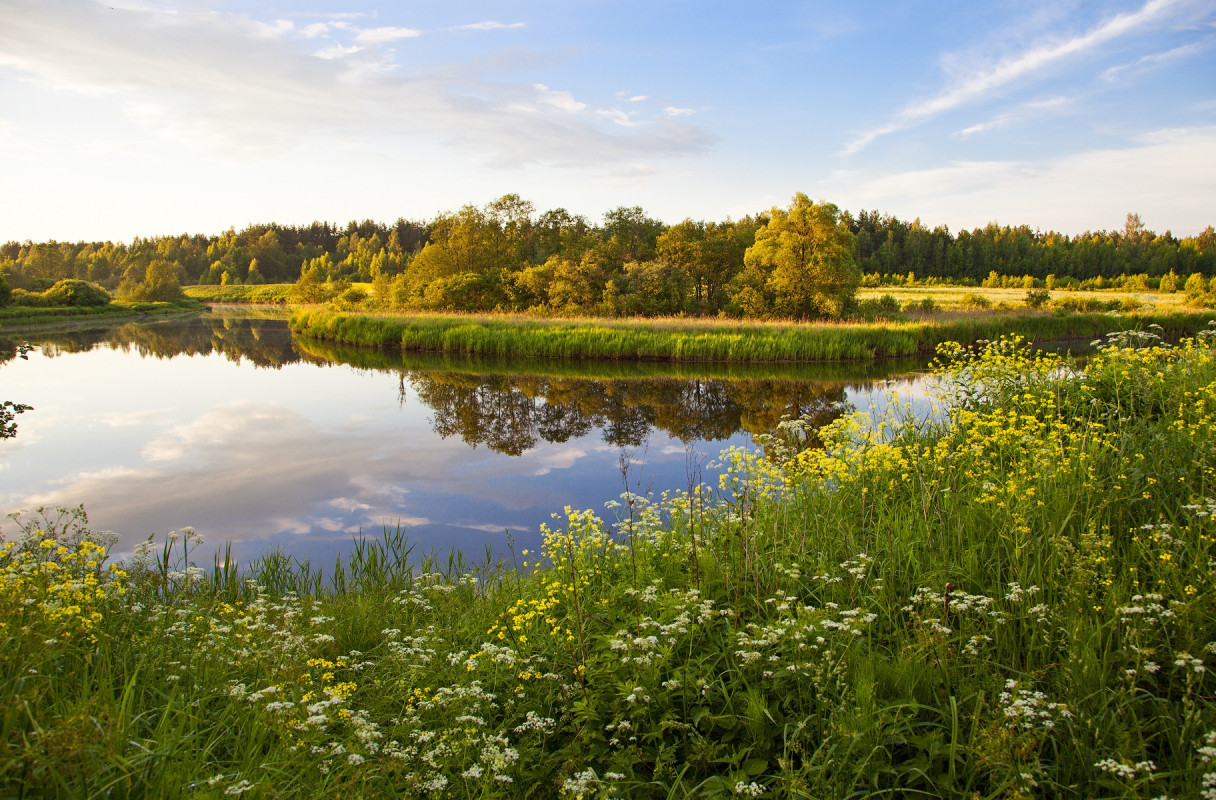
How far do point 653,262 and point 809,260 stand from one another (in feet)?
31.2

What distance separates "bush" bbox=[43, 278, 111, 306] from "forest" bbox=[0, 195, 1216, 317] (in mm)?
4319

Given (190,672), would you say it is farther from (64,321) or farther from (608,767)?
(64,321)

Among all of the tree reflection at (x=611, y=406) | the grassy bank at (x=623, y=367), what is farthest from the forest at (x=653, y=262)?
the tree reflection at (x=611, y=406)

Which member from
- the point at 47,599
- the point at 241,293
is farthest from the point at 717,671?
the point at 241,293

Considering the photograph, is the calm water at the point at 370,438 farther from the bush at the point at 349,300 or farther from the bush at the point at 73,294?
the bush at the point at 73,294

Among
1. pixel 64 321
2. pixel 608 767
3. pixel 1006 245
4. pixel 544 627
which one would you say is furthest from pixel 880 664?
pixel 1006 245

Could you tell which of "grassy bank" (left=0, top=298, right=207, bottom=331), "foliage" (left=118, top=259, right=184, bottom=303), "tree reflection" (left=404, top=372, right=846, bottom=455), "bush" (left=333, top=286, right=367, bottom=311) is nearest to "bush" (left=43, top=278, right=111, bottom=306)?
"grassy bank" (left=0, top=298, right=207, bottom=331)

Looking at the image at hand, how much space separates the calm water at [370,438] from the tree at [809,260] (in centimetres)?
1118

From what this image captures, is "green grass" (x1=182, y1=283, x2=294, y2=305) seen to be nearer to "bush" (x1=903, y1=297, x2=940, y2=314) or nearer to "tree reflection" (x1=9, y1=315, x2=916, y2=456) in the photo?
"tree reflection" (x1=9, y1=315, x2=916, y2=456)

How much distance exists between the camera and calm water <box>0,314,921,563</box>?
7.70 m

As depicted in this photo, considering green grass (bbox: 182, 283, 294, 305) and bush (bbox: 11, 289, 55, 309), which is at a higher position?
green grass (bbox: 182, 283, 294, 305)

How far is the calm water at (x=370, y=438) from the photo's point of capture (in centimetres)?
Result: 770

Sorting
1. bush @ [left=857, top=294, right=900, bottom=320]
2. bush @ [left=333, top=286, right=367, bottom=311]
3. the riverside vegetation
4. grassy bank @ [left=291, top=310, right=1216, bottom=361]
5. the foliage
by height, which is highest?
the foliage

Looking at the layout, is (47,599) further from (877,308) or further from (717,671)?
(877,308)
